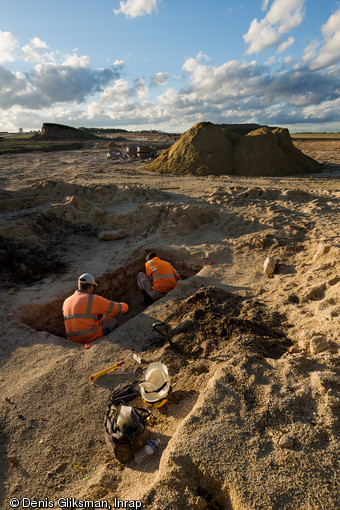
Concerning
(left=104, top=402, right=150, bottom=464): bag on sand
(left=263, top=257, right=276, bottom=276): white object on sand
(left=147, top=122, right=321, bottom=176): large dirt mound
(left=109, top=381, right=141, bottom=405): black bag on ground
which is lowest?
(left=109, top=381, right=141, bottom=405): black bag on ground

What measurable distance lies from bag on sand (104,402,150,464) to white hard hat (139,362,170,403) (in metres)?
0.30

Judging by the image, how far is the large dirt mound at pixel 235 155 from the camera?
41.5 ft

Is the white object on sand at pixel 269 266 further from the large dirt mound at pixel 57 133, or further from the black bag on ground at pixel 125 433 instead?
the large dirt mound at pixel 57 133

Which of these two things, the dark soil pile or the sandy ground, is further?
the dark soil pile

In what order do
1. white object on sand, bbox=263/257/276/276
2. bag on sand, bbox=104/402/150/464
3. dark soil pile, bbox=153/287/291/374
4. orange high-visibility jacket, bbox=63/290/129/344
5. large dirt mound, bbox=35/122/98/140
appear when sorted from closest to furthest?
bag on sand, bbox=104/402/150/464 < dark soil pile, bbox=153/287/291/374 < orange high-visibility jacket, bbox=63/290/129/344 < white object on sand, bbox=263/257/276/276 < large dirt mound, bbox=35/122/98/140

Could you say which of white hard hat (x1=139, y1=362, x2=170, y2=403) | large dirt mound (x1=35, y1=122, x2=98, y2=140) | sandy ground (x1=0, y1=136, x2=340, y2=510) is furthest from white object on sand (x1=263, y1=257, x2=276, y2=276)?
large dirt mound (x1=35, y1=122, x2=98, y2=140)

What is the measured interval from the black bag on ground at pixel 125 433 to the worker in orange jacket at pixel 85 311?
6.03 ft

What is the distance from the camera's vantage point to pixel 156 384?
9.08ft

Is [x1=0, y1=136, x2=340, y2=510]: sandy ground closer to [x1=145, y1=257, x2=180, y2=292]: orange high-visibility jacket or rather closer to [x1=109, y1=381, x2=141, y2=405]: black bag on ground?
[x1=109, y1=381, x2=141, y2=405]: black bag on ground

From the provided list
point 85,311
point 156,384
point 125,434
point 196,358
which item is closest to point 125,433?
point 125,434

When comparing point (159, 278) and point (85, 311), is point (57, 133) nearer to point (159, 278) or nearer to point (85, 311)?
point (159, 278)

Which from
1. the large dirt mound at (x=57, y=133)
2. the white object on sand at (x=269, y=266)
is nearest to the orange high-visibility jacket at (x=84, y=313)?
the white object on sand at (x=269, y=266)

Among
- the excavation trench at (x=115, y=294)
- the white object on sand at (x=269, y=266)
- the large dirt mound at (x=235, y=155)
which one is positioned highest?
the large dirt mound at (x=235, y=155)

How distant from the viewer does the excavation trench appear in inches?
195
